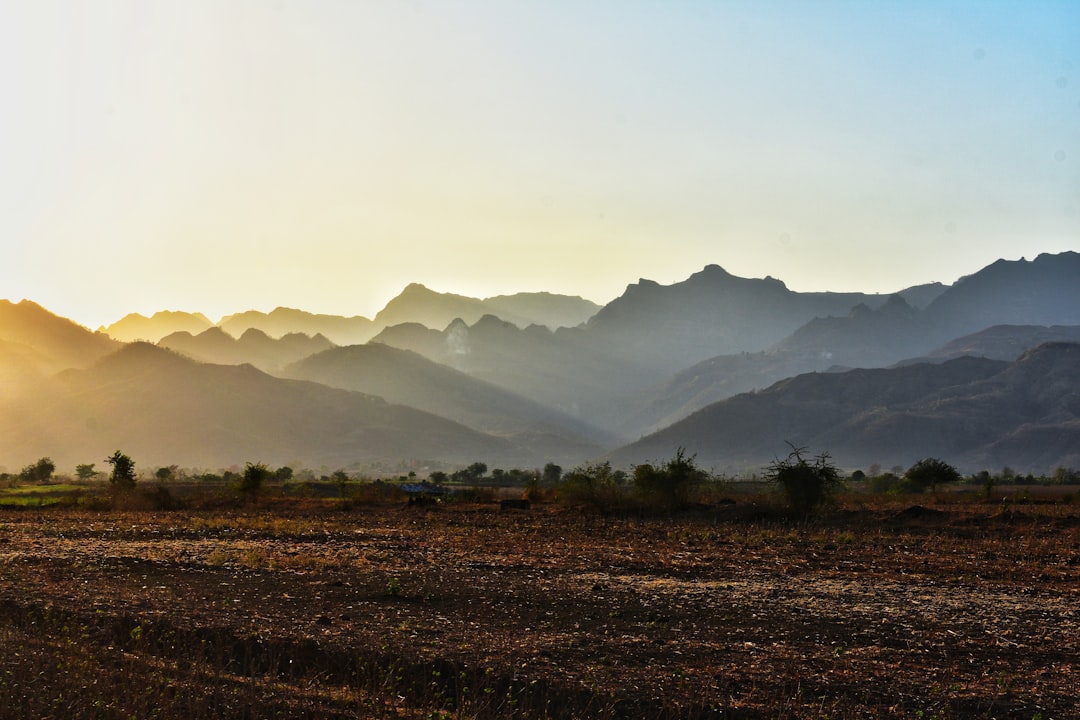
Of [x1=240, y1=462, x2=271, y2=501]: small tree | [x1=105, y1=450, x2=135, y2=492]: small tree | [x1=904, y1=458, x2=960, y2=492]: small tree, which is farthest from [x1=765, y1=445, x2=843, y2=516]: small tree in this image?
[x1=105, y1=450, x2=135, y2=492]: small tree

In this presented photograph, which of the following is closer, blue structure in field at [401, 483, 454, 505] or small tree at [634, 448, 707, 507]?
small tree at [634, 448, 707, 507]

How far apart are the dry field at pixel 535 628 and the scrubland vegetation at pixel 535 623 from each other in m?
0.06

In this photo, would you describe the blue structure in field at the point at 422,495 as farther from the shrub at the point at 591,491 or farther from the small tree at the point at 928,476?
the small tree at the point at 928,476

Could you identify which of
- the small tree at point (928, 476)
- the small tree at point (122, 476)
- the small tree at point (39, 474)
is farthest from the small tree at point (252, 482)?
the small tree at point (39, 474)

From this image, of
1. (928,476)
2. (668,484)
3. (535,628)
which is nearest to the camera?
(535,628)

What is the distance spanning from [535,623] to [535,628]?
0.42m

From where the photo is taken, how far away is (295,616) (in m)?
18.2

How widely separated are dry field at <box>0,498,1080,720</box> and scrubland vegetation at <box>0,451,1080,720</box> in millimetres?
64

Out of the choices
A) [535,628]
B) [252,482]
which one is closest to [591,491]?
[252,482]

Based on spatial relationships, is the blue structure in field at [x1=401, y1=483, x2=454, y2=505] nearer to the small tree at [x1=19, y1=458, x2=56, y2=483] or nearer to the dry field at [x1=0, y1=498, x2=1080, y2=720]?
the dry field at [x1=0, y1=498, x2=1080, y2=720]

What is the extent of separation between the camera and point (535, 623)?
1797cm

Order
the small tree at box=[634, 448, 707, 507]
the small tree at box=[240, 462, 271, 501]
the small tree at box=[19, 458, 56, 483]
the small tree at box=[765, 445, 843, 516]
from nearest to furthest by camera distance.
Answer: the small tree at box=[765, 445, 843, 516]
the small tree at box=[634, 448, 707, 507]
the small tree at box=[240, 462, 271, 501]
the small tree at box=[19, 458, 56, 483]

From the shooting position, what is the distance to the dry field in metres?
13.4

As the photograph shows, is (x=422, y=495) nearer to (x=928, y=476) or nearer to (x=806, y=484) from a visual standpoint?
(x=806, y=484)
